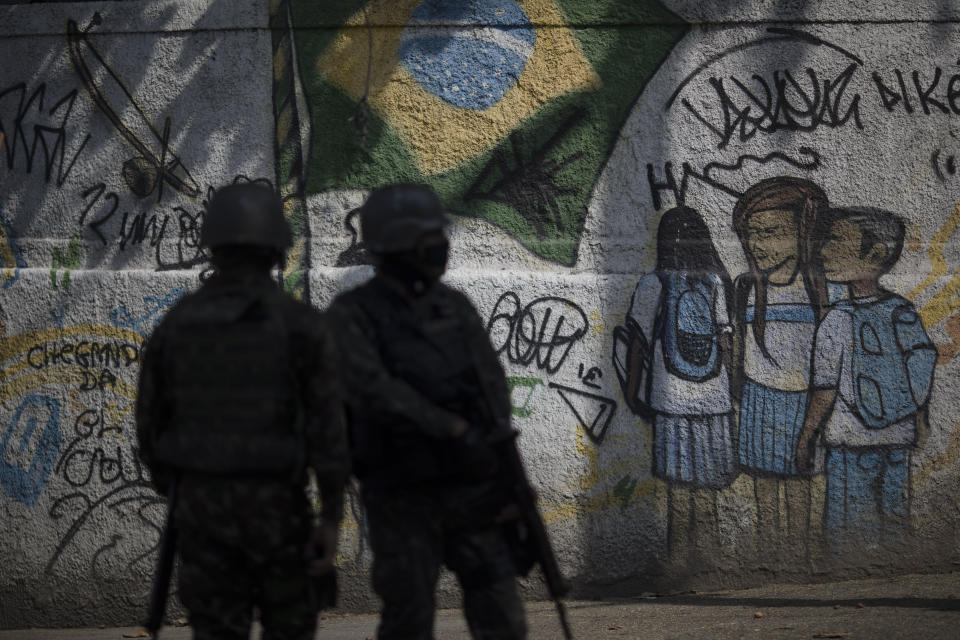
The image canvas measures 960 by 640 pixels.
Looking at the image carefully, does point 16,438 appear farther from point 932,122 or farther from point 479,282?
point 932,122

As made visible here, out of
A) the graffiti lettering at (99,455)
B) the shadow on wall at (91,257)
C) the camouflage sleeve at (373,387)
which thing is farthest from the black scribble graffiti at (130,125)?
the camouflage sleeve at (373,387)

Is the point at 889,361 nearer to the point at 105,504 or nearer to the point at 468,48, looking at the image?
the point at 468,48

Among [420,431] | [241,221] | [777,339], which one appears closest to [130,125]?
[241,221]

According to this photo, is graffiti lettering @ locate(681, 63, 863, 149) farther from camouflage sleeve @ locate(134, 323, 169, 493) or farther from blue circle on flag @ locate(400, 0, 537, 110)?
camouflage sleeve @ locate(134, 323, 169, 493)

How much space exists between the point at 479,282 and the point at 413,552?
2472 mm

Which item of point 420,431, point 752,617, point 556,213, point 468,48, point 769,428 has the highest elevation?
point 468,48

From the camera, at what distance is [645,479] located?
5.34 metres

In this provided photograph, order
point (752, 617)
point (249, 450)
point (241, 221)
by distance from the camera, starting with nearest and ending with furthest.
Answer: point (249, 450)
point (241, 221)
point (752, 617)

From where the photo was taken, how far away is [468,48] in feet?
17.9

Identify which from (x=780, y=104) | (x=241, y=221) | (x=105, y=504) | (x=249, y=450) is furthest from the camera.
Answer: (x=780, y=104)

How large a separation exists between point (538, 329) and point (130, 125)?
2314mm

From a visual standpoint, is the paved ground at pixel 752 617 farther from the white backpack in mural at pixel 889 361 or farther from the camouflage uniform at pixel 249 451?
the camouflage uniform at pixel 249 451

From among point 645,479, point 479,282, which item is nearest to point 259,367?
point 479,282

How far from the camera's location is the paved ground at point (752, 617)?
4.50 m
